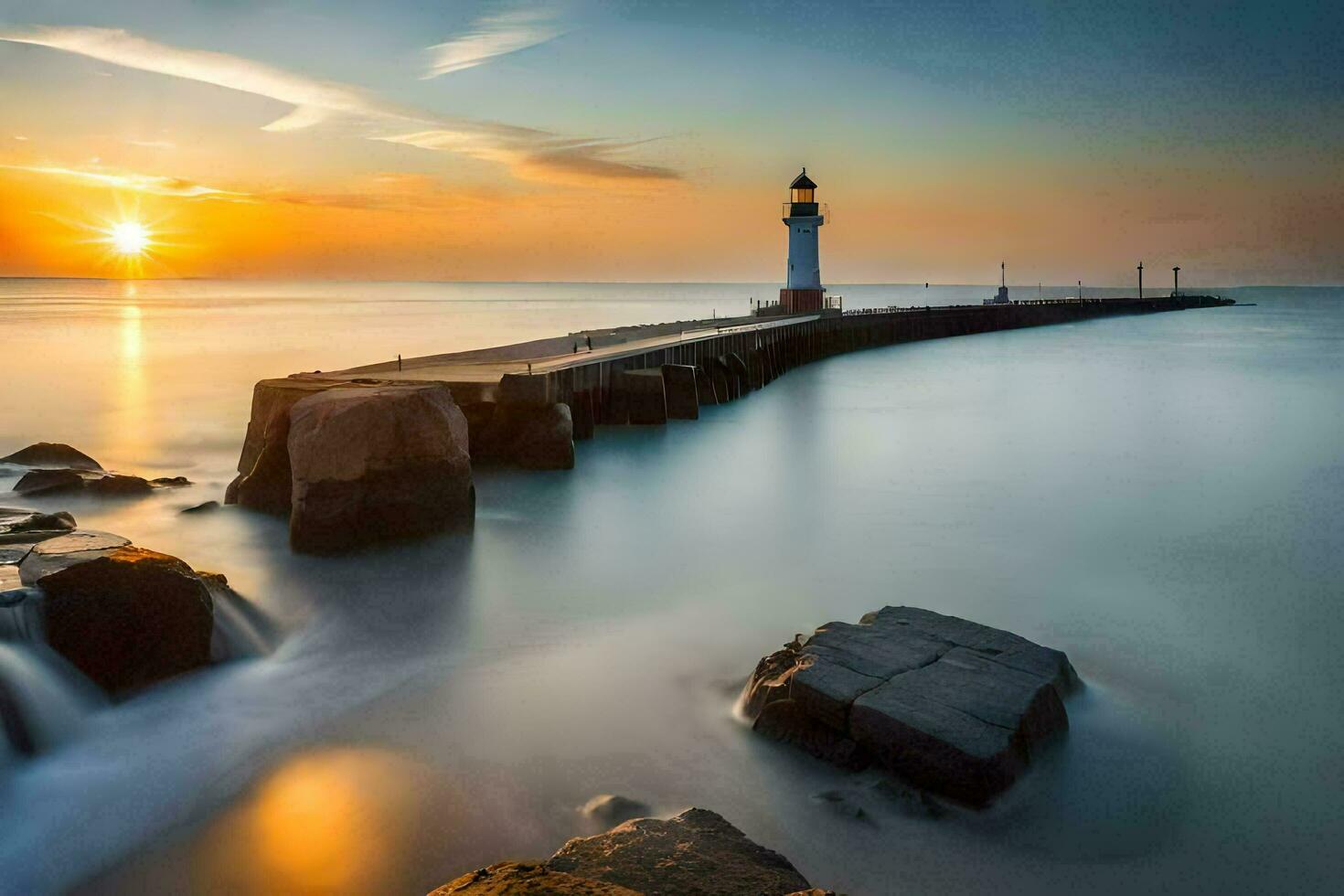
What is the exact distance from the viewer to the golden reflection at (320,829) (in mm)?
3061

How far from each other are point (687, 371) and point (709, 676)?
1103 cm

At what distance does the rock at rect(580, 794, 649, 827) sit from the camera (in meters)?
3.43

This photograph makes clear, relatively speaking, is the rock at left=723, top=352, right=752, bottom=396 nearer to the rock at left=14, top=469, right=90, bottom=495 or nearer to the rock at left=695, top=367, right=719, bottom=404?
the rock at left=695, top=367, right=719, bottom=404

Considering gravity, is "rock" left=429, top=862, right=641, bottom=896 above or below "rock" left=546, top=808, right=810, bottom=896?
above

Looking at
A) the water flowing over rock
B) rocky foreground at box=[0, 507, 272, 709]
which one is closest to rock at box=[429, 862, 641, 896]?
the water flowing over rock

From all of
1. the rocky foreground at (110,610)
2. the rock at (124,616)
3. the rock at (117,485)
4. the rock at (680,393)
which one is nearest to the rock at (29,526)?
the rocky foreground at (110,610)

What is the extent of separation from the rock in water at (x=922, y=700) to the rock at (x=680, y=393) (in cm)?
1105

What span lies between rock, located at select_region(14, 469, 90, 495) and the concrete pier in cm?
248

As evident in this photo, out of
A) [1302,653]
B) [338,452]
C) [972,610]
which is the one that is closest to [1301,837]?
[1302,653]

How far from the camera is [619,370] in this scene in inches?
559

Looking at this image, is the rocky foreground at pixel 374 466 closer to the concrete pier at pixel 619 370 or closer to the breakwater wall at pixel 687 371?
the concrete pier at pixel 619 370

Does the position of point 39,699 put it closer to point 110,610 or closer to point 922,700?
point 110,610

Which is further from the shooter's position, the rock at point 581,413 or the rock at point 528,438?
the rock at point 581,413

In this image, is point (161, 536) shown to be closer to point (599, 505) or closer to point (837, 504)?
point (599, 505)
